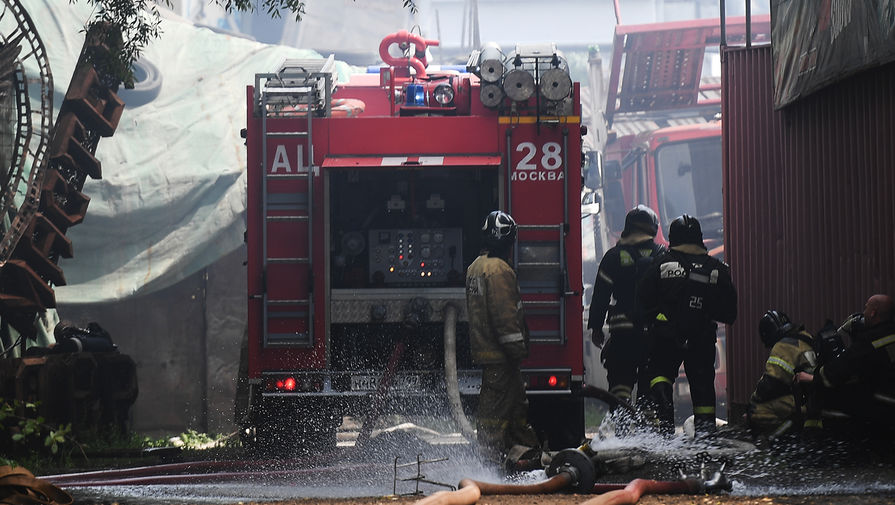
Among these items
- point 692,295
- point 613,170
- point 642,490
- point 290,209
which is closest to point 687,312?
point 692,295

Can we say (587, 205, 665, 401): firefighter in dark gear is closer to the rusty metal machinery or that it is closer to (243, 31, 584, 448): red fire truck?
(243, 31, 584, 448): red fire truck

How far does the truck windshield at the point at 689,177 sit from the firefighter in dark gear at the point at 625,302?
12.1 meters

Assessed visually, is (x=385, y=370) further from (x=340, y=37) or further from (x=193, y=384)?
(x=340, y=37)

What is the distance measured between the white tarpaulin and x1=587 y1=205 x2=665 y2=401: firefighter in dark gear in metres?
5.24

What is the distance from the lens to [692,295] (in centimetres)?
911

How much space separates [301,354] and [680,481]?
10.8ft

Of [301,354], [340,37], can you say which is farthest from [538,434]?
[340,37]

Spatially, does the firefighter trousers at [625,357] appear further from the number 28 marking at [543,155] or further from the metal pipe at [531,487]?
the metal pipe at [531,487]

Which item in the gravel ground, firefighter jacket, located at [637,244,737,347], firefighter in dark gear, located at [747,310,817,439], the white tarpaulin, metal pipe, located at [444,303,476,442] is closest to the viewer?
the gravel ground

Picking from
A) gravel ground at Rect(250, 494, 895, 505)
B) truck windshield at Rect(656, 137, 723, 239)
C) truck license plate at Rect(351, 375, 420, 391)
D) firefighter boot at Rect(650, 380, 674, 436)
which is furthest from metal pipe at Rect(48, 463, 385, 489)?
truck windshield at Rect(656, 137, 723, 239)

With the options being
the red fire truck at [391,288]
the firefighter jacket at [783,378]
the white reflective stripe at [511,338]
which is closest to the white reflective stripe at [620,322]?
the red fire truck at [391,288]

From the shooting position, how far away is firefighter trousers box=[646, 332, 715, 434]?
30.0 feet

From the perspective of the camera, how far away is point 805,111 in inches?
406

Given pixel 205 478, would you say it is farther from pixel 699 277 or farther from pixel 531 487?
pixel 699 277
